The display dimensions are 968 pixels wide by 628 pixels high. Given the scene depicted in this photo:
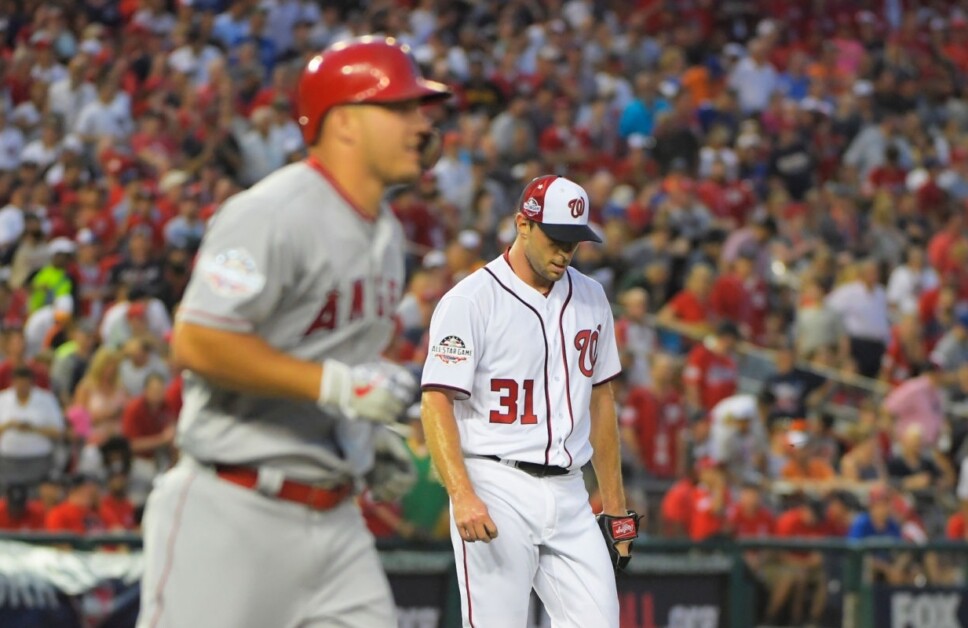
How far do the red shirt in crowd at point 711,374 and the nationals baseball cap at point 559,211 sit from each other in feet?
27.2

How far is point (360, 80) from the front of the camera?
400 cm

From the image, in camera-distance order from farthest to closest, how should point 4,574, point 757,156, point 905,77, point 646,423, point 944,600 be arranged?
point 905,77, point 757,156, point 646,423, point 944,600, point 4,574

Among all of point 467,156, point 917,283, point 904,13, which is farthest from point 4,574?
point 904,13

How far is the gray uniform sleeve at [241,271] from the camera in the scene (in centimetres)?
383

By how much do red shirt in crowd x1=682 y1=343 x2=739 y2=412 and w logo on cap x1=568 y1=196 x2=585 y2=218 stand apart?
8293 millimetres

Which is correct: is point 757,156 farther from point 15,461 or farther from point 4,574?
point 4,574

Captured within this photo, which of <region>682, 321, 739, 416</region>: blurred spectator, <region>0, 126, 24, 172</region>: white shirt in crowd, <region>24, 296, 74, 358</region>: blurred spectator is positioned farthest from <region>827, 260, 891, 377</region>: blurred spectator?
<region>0, 126, 24, 172</region>: white shirt in crowd

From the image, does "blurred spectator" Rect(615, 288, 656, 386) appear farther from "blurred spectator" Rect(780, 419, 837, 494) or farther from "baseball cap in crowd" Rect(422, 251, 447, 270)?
"baseball cap in crowd" Rect(422, 251, 447, 270)

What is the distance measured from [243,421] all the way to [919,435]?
36.1 ft

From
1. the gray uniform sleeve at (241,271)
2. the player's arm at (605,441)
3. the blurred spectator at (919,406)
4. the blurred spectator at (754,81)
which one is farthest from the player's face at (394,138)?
the blurred spectator at (754,81)

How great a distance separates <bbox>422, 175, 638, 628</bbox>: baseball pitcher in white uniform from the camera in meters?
6.30

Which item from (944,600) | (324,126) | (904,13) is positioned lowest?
(944,600)

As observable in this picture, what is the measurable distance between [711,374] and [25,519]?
20.0 ft

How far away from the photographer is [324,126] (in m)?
A: 4.08
